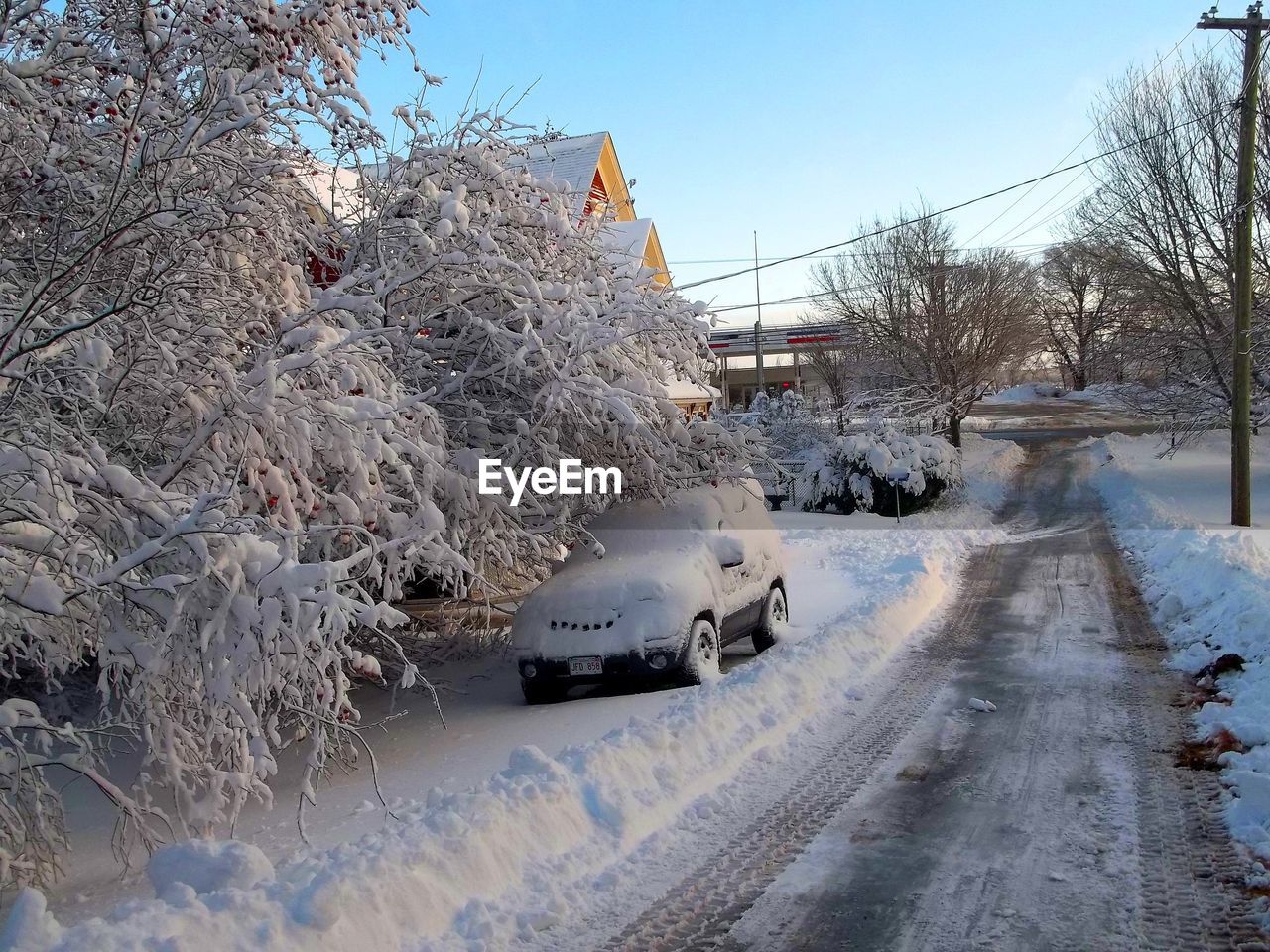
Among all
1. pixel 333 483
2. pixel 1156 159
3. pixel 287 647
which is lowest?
pixel 287 647

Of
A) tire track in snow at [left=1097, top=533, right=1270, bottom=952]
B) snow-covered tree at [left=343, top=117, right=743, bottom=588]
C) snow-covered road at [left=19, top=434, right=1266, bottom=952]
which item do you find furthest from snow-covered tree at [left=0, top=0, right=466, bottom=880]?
tire track in snow at [left=1097, top=533, right=1270, bottom=952]

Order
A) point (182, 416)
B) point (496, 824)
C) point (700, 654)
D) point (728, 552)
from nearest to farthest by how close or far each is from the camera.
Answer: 1. point (496, 824)
2. point (182, 416)
3. point (700, 654)
4. point (728, 552)

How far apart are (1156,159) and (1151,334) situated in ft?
13.6

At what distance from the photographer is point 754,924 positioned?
13.6 ft

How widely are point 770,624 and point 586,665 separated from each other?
2847mm

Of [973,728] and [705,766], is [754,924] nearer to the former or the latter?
[705,766]

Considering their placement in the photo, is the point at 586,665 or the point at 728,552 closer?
the point at 586,665

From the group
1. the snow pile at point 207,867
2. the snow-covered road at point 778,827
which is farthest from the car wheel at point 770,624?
the snow pile at point 207,867

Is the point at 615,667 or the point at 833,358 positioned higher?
the point at 833,358

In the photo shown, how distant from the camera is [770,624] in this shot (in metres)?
9.80

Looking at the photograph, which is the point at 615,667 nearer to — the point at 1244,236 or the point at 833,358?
the point at 1244,236

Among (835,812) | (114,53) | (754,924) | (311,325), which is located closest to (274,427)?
Answer: (311,325)

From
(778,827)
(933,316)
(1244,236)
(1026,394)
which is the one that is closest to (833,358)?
(933,316)

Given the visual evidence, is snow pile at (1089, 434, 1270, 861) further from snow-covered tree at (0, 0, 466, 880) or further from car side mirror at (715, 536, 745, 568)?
snow-covered tree at (0, 0, 466, 880)
